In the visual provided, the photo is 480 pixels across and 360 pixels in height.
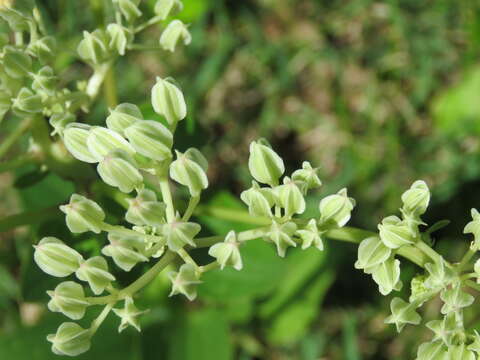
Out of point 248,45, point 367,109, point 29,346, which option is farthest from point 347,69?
point 29,346

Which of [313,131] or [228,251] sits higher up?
[228,251]

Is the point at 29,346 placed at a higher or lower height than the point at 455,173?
lower

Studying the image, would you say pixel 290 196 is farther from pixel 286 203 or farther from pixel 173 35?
pixel 173 35

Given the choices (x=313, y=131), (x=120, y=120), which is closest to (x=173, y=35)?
(x=120, y=120)

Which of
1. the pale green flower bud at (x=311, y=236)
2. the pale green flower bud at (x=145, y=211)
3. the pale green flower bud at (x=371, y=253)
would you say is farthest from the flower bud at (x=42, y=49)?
the pale green flower bud at (x=371, y=253)

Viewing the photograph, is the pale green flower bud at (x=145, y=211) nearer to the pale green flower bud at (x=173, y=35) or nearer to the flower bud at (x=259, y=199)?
the flower bud at (x=259, y=199)

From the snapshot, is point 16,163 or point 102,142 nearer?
point 102,142

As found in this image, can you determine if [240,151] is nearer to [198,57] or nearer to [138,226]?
[198,57]
